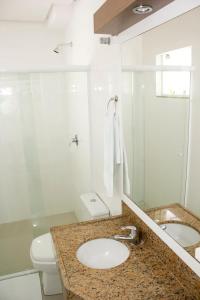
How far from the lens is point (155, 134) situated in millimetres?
1373

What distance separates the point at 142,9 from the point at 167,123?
0.54 meters

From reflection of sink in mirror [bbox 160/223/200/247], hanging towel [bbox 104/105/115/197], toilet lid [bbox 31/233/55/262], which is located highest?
hanging towel [bbox 104/105/115/197]

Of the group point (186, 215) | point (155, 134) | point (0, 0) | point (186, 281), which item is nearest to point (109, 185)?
point (155, 134)

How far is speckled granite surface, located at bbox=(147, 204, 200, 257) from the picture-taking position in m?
1.09

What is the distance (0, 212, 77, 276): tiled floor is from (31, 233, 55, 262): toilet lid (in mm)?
584

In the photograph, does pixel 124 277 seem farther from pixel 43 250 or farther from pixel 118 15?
pixel 118 15

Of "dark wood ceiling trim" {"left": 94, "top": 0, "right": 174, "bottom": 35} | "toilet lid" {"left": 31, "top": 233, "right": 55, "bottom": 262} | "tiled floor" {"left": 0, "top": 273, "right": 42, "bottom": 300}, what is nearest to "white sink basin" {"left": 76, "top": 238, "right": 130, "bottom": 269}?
"toilet lid" {"left": 31, "top": 233, "right": 55, "bottom": 262}

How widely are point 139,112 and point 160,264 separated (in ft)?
2.76

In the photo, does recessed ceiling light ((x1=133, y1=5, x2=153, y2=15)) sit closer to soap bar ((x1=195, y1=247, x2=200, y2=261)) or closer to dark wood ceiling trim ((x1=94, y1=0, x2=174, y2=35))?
dark wood ceiling trim ((x1=94, y1=0, x2=174, y2=35))

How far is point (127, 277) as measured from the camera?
3.83 ft

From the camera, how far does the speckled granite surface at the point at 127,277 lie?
105 cm

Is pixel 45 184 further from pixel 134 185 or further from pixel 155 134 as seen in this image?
pixel 155 134

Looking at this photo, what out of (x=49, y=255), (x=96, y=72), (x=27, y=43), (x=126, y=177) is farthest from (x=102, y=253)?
(x=27, y=43)

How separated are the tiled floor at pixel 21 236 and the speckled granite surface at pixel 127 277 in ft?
4.86
